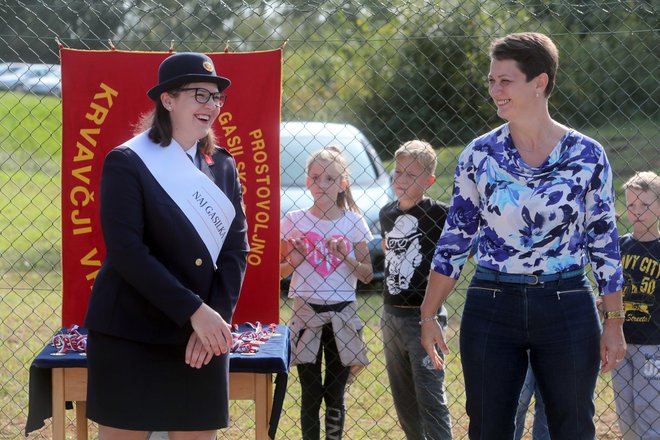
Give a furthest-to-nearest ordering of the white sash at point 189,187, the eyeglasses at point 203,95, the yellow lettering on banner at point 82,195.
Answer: the yellow lettering on banner at point 82,195 → the eyeglasses at point 203,95 → the white sash at point 189,187

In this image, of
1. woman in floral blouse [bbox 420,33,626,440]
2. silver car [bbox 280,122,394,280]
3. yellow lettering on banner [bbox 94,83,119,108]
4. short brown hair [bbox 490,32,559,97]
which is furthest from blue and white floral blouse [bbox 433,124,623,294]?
silver car [bbox 280,122,394,280]

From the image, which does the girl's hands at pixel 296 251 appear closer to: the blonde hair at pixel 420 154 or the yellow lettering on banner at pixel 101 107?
the blonde hair at pixel 420 154

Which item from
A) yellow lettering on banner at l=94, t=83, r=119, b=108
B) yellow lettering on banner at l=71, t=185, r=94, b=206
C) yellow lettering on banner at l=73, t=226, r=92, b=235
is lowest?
yellow lettering on banner at l=73, t=226, r=92, b=235

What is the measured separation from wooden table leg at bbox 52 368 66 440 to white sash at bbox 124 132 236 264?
864mm

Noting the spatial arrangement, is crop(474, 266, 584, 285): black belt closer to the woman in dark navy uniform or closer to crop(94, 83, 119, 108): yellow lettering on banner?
the woman in dark navy uniform

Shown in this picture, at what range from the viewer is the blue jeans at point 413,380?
4051mm

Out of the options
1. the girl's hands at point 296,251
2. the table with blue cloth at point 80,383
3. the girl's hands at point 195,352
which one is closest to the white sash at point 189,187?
the girl's hands at point 195,352

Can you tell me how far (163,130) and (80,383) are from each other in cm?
107

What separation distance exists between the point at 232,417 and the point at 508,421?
2.20 metres

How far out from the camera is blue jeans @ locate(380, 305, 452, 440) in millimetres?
4051

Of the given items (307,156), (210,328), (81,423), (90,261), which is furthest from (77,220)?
(307,156)

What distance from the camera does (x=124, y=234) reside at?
2904 mm

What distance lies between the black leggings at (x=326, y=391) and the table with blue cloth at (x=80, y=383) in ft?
1.99

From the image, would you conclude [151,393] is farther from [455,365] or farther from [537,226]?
[455,365]
